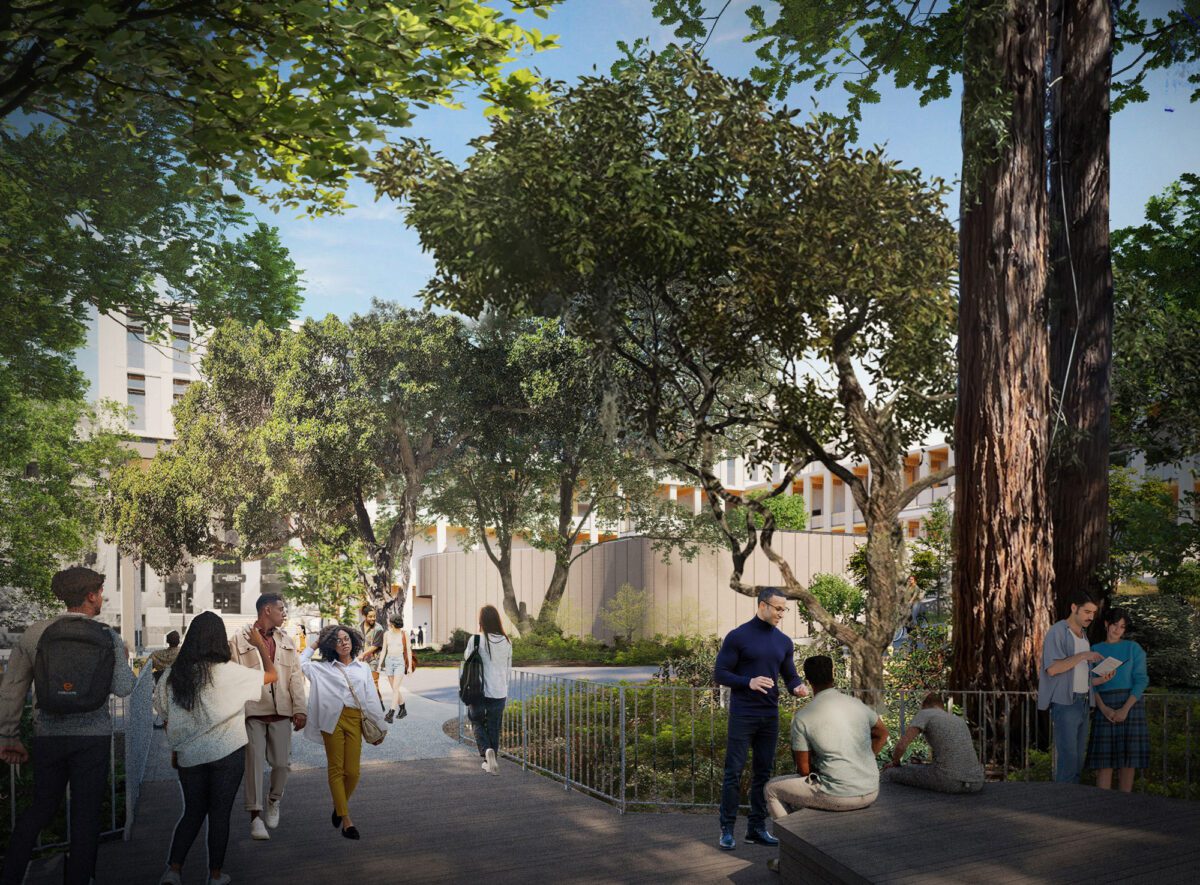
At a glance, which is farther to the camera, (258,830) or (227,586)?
(227,586)

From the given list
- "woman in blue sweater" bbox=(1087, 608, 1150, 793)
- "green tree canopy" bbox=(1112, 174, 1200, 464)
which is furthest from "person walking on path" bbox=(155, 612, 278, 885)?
"green tree canopy" bbox=(1112, 174, 1200, 464)

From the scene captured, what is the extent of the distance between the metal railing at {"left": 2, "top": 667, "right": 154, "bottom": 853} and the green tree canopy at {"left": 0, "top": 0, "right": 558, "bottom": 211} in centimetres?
456

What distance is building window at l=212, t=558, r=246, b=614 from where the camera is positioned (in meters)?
34.8

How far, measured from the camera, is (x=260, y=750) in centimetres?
780

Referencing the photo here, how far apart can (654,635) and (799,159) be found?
1738cm

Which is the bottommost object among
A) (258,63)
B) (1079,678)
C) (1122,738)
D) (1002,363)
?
(1122,738)

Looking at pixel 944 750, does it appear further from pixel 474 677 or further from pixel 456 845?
pixel 474 677

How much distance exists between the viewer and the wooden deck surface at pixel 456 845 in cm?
658

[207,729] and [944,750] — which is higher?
[207,729]

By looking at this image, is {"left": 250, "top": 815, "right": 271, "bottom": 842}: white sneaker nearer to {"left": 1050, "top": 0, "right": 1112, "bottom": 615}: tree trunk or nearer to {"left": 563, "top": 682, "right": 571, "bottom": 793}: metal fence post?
{"left": 563, "top": 682, "right": 571, "bottom": 793}: metal fence post

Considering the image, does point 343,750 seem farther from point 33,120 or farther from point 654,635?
point 654,635

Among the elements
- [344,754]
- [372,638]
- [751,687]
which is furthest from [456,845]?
[372,638]

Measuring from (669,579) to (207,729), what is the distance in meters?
24.6

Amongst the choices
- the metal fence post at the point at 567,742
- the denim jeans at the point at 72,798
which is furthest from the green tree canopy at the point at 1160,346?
the denim jeans at the point at 72,798
